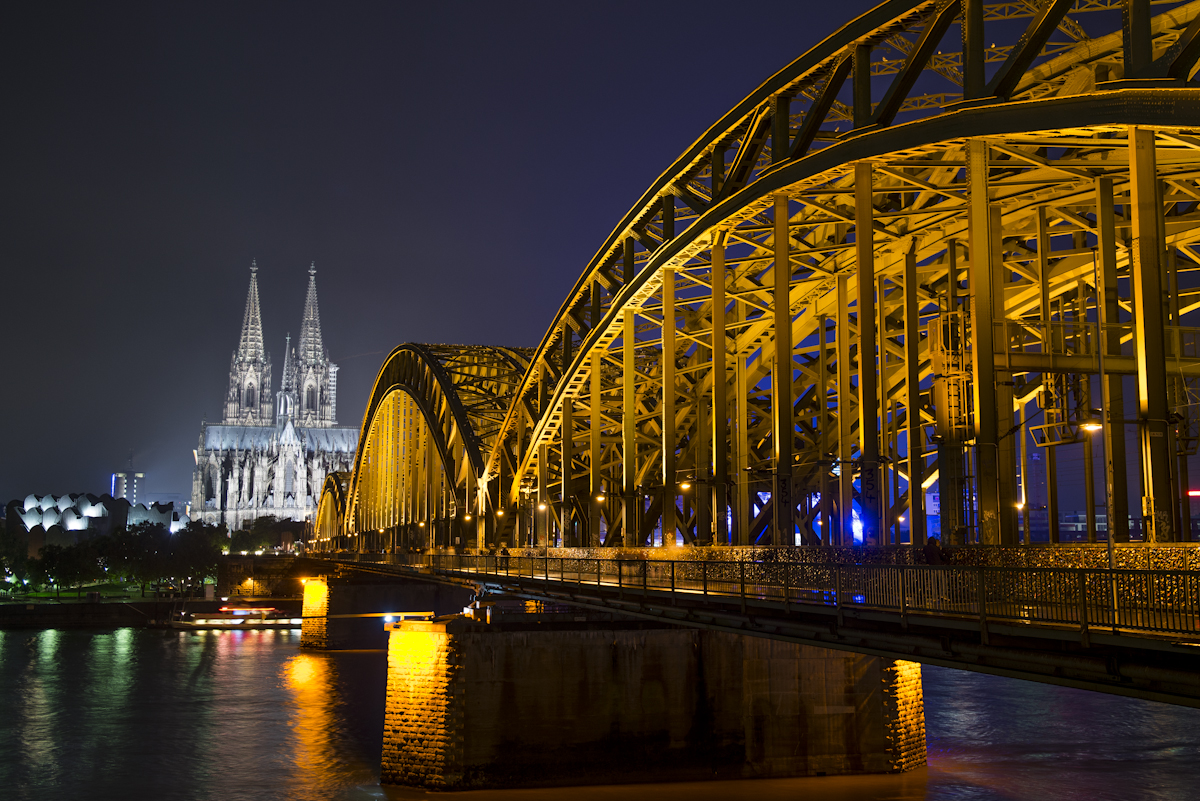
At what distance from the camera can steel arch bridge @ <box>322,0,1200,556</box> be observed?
803 inches

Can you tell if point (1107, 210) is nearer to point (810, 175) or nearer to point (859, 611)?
point (810, 175)

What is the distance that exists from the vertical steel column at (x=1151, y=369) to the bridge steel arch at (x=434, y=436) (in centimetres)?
4308

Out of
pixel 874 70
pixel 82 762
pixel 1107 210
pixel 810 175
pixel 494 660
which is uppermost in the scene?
pixel 874 70

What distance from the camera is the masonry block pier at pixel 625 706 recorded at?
30.8 meters

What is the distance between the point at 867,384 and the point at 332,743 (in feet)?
88.0

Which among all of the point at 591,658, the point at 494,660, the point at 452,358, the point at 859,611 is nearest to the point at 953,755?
the point at 591,658

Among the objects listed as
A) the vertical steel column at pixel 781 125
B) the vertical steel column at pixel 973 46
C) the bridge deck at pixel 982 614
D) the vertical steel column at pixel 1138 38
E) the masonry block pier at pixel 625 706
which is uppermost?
the vertical steel column at pixel 781 125

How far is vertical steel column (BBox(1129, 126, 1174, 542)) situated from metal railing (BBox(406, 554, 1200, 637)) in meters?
4.38

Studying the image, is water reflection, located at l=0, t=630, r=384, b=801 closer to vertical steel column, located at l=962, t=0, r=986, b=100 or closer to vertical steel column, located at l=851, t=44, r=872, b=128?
vertical steel column, located at l=851, t=44, r=872, b=128

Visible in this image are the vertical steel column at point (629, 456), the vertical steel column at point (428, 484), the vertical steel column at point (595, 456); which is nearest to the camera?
the vertical steel column at point (629, 456)

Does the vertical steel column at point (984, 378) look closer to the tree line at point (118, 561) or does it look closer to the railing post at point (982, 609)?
the railing post at point (982, 609)

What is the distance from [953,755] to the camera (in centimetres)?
3691

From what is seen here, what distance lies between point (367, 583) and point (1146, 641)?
79.0 m

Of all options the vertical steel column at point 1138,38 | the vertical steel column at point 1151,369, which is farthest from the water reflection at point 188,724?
the vertical steel column at point 1138,38
